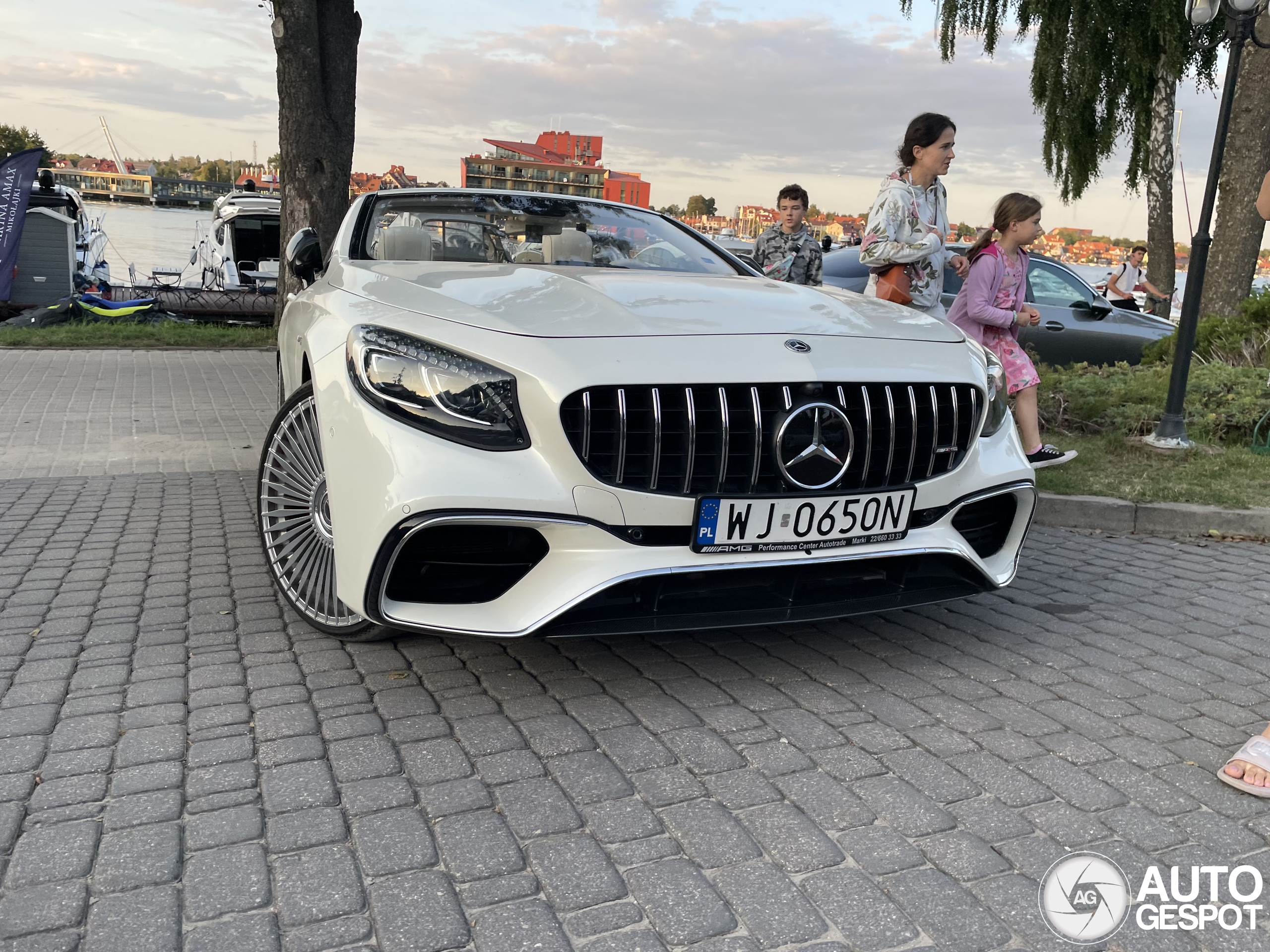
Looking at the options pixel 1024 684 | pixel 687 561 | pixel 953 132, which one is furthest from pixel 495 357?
pixel 953 132

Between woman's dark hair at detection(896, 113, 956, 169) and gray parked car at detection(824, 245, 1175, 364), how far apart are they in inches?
194

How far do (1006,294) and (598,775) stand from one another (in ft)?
13.3

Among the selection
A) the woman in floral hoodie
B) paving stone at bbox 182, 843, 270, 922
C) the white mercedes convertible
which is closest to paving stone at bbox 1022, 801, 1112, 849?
the white mercedes convertible

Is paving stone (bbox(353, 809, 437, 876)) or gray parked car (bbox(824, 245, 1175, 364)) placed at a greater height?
gray parked car (bbox(824, 245, 1175, 364))

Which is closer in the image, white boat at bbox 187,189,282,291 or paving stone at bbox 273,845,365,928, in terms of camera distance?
paving stone at bbox 273,845,365,928

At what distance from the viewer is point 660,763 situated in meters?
2.72

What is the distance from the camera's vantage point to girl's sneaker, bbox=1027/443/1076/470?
608 cm

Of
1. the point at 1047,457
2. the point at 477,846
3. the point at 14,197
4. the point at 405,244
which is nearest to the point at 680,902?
the point at 477,846

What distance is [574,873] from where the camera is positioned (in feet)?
7.25

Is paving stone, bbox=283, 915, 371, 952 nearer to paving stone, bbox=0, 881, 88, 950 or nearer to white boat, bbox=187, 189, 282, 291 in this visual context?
paving stone, bbox=0, 881, 88, 950

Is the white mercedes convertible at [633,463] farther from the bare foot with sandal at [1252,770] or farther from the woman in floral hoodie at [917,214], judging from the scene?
the woman in floral hoodie at [917,214]

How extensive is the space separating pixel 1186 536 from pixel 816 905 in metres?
4.35

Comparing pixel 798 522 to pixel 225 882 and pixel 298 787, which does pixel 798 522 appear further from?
pixel 225 882

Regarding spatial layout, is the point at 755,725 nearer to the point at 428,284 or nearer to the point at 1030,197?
the point at 428,284
